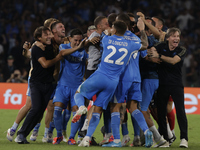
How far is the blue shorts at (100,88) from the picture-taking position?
22.0 feet

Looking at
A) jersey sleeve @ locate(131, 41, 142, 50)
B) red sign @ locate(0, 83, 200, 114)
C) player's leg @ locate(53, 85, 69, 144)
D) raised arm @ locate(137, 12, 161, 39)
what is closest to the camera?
jersey sleeve @ locate(131, 41, 142, 50)

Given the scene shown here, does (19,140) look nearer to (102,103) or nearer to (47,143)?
(47,143)

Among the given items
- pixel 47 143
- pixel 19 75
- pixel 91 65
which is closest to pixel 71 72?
pixel 91 65

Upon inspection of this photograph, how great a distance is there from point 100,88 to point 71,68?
1061 mm

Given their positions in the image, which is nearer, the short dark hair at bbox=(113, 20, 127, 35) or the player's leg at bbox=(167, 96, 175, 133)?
the short dark hair at bbox=(113, 20, 127, 35)

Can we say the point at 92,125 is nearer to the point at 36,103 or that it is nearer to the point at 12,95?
the point at 36,103

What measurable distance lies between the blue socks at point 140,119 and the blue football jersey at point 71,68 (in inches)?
53.3

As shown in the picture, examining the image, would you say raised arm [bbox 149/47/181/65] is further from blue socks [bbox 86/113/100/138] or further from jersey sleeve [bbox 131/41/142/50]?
blue socks [bbox 86/113/100/138]

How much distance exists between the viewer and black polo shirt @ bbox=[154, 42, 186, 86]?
7.29 meters

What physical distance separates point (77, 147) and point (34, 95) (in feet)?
4.29

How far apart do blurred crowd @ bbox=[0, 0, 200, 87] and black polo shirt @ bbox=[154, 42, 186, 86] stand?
A: 961cm

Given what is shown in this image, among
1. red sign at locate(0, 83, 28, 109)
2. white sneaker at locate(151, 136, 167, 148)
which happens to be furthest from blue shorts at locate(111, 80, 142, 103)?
red sign at locate(0, 83, 28, 109)

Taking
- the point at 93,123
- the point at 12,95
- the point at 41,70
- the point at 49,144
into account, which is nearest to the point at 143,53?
the point at 93,123

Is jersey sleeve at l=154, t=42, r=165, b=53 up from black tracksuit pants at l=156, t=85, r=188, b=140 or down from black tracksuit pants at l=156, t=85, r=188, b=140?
up
